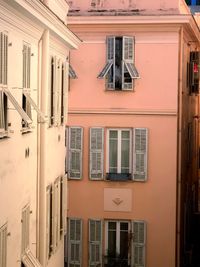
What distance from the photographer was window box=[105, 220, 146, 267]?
19.8 meters

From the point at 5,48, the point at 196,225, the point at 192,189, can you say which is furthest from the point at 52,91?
the point at 196,225

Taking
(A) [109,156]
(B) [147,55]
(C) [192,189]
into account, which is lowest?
(C) [192,189]

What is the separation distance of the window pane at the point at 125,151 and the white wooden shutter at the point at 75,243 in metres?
2.29

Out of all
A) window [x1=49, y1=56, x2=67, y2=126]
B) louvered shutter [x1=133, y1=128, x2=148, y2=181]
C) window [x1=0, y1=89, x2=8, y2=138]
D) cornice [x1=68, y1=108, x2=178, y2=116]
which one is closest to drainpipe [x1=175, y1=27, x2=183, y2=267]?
cornice [x1=68, y1=108, x2=178, y2=116]

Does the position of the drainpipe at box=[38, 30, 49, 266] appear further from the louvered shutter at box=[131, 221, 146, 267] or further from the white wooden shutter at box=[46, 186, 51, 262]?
the louvered shutter at box=[131, 221, 146, 267]

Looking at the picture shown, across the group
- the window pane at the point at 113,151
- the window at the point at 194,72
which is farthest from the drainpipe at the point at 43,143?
the window at the point at 194,72

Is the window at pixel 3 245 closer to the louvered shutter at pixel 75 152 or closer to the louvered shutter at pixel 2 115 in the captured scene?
the louvered shutter at pixel 2 115

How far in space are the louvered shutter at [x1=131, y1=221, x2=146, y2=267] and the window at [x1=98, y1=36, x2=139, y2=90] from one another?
448 centimetres

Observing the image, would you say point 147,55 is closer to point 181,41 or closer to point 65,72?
point 181,41

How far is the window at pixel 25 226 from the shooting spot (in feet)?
36.2

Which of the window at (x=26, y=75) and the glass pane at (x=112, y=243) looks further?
the glass pane at (x=112, y=243)

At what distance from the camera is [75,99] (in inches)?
784

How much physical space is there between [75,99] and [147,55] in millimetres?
2742

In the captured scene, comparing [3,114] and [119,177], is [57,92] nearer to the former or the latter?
[3,114]
